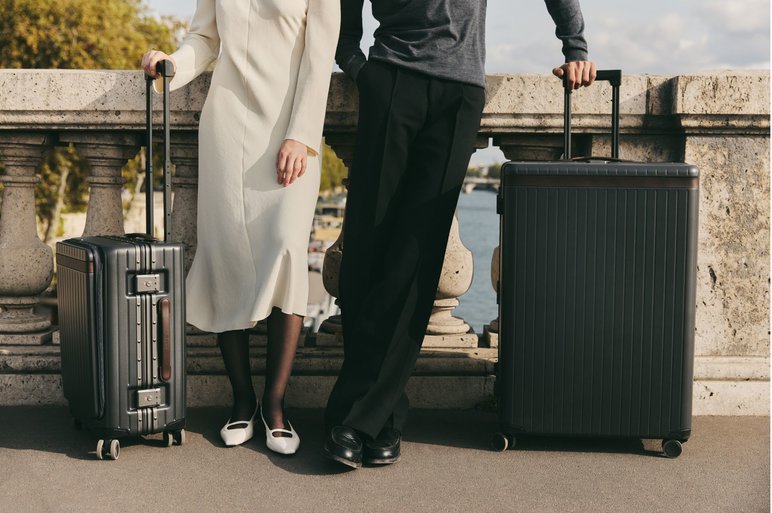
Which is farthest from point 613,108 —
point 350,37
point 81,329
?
point 81,329

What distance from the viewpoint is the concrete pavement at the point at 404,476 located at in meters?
2.74

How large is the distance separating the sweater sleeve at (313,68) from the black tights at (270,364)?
0.61 meters

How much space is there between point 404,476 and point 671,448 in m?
0.89

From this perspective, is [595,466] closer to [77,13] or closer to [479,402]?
[479,402]

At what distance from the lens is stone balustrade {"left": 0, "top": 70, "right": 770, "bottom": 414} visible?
354cm

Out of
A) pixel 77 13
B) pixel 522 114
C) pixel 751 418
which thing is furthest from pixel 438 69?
pixel 77 13

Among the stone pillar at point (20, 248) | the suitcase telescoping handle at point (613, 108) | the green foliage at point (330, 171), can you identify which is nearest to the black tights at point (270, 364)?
the stone pillar at point (20, 248)

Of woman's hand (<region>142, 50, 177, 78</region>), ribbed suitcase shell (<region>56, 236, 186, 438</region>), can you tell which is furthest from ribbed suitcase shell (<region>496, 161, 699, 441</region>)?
woman's hand (<region>142, 50, 177, 78</region>)

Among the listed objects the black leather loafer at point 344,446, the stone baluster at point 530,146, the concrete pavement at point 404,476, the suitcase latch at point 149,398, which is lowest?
the concrete pavement at point 404,476

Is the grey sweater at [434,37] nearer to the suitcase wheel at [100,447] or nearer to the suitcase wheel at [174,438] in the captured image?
the suitcase wheel at [174,438]

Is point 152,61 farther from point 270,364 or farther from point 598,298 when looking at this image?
point 598,298

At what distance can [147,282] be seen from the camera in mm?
3023

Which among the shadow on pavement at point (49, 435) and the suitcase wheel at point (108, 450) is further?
the shadow on pavement at point (49, 435)

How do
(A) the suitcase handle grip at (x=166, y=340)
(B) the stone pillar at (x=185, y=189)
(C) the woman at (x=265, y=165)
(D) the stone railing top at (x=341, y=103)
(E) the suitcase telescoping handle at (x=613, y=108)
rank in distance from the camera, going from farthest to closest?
(B) the stone pillar at (x=185, y=189) < (D) the stone railing top at (x=341, y=103) < (E) the suitcase telescoping handle at (x=613, y=108) < (C) the woman at (x=265, y=165) < (A) the suitcase handle grip at (x=166, y=340)
